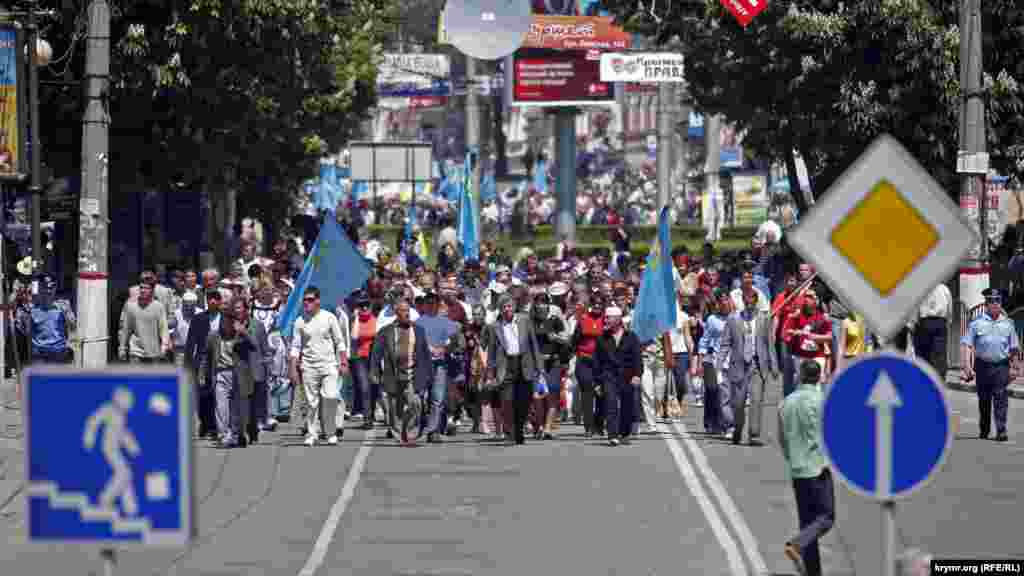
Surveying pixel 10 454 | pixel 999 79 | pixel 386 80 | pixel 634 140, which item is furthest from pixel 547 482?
pixel 634 140

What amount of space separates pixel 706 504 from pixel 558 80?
43730 mm

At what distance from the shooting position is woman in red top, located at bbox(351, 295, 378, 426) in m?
24.2

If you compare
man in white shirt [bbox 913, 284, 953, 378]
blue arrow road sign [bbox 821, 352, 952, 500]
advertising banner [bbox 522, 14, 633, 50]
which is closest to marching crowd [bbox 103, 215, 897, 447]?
man in white shirt [bbox 913, 284, 953, 378]

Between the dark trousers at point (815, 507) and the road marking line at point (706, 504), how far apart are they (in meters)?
1.01

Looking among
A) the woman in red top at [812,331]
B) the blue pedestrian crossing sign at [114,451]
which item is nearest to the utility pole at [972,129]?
the woman in red top at [812,331]

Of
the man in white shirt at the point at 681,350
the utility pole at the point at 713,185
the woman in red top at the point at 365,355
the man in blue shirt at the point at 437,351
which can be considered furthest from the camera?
the utility pole at the point at 713,185

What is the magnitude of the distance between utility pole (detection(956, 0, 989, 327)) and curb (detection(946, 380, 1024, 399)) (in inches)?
64.3

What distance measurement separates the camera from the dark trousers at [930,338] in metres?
26.6

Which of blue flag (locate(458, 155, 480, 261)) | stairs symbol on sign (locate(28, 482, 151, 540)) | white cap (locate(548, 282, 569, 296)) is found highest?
blue flag (locate(458, 155, 480, 261))

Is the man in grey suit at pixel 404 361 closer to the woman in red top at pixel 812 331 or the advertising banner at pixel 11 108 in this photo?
the woman in red top at pixel 812 331

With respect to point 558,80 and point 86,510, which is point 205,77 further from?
point 558,80

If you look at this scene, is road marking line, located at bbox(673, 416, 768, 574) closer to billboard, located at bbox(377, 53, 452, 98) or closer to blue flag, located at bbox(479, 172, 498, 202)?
billboard, located at bbox(377, 53, 452, 98)

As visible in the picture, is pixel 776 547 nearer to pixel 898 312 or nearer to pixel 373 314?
pixel 898 312

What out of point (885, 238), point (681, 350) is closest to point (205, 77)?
point (681, 350)
